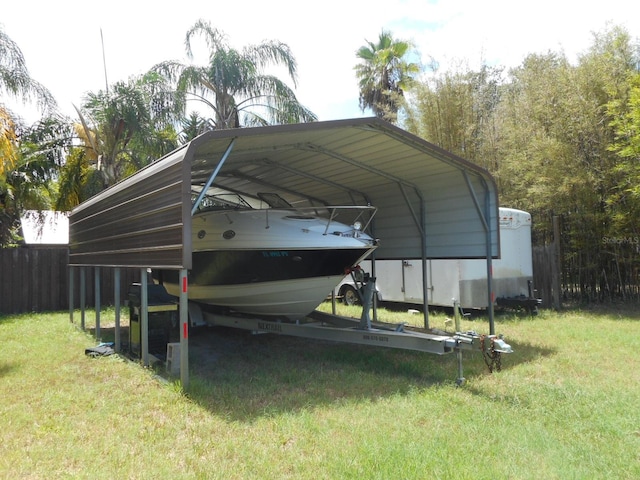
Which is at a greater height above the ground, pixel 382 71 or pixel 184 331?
pixel 382 71

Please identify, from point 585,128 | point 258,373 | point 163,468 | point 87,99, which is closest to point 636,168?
point 585,128

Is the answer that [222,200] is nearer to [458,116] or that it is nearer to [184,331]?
[184,331]

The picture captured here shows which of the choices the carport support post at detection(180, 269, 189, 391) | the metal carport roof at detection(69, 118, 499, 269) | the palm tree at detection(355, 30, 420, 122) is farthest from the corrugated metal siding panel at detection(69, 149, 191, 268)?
the palm tree at detection(355, 30, 420, 122)

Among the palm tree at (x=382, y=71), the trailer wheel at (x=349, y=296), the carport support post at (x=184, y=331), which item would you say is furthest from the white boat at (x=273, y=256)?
the palm tree at (x=382, y=71)

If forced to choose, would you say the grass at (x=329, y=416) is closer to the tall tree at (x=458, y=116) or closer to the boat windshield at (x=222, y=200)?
the boat windshield at (x=222, y=200)

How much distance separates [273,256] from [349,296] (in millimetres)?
6720

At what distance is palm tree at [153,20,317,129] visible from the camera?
15047 mm

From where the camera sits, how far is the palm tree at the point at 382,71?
22.8m

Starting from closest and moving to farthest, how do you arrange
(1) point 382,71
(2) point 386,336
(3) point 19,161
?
1. (2) point 386,336
2. (3) point 19,161
3. (1) point 382,71

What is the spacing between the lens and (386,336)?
19.1 feet

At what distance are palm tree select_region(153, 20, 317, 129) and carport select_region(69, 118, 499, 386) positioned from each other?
6.54 meters

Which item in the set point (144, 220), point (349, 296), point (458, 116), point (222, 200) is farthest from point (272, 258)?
point (458, 116)

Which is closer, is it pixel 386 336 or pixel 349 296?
pixel 386 336

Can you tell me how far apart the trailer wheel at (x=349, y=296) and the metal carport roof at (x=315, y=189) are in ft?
12.0
